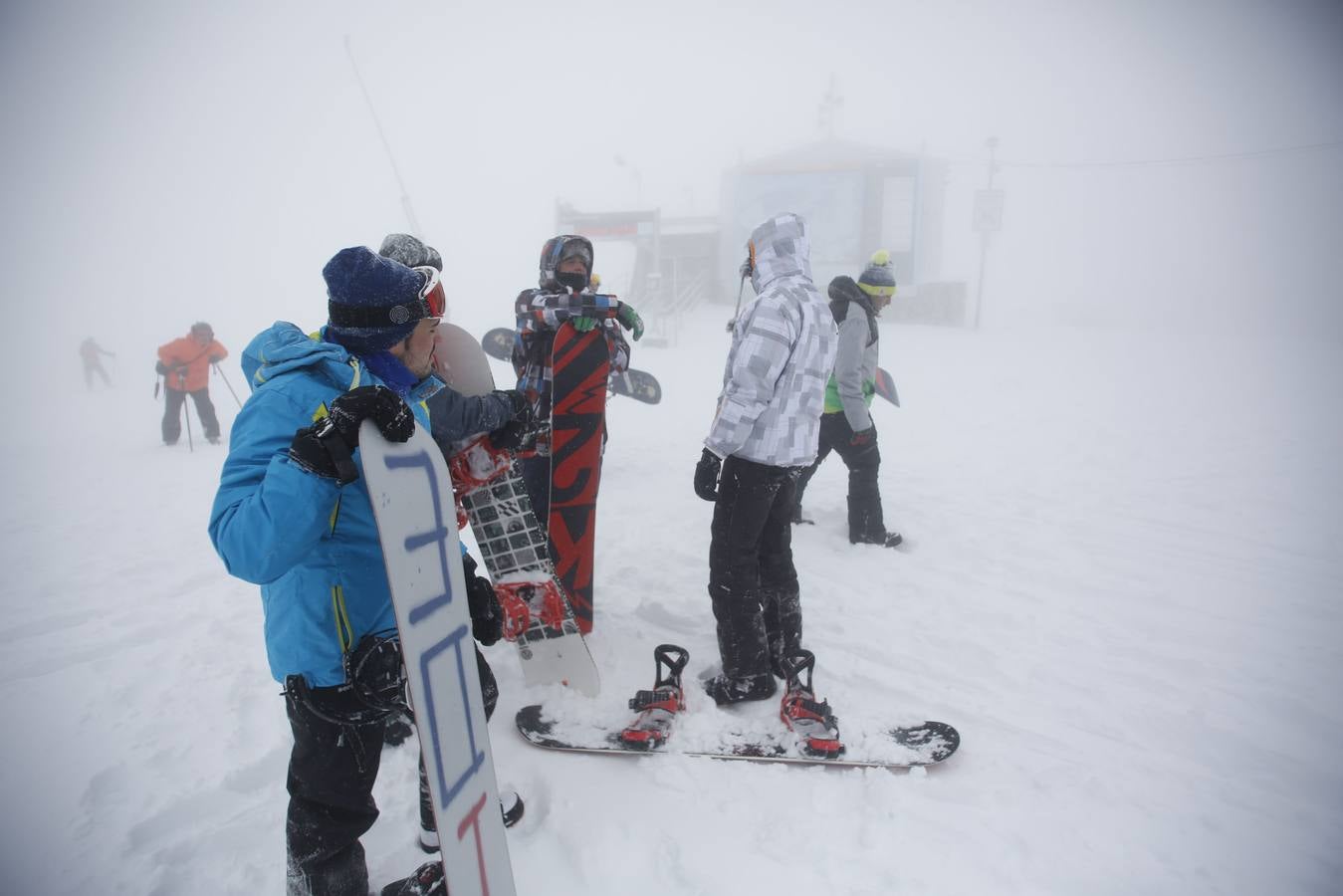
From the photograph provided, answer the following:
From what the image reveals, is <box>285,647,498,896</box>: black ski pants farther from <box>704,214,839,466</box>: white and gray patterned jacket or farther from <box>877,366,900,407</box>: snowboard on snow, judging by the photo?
<box>877,366,900,407</box>: snowboard on snow

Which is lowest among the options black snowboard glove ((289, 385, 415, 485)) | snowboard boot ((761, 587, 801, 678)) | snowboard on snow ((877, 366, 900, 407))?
snowboard boot ((761, 587, 801, 678))

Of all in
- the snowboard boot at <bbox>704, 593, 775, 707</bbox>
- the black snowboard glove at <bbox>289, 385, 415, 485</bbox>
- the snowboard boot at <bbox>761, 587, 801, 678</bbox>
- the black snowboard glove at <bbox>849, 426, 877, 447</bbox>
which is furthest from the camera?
the black snowboard glove at <bbox>849, 426, 877, 447</bbox>

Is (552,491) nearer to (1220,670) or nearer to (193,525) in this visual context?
(1220,670)

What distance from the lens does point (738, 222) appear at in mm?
21984

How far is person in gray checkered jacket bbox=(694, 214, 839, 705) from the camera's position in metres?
2.38

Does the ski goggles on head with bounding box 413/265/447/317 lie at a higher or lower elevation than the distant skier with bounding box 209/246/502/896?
higher

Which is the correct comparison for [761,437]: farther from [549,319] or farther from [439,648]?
[439,648]

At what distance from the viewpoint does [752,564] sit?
258 cm

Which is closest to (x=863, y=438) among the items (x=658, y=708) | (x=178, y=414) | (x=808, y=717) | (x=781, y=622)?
(x=781, y=622)

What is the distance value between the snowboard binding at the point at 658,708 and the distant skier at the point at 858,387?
2088 mm

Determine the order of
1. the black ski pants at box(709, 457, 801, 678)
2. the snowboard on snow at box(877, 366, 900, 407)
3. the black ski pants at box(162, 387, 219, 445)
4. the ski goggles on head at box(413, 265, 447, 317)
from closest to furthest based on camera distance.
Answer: the ski goggles on head at box(413, 265, 447, 317)
the black ski pants at box(709, 457, 801, 678)
the snowboard on snow at box(877, 366, 900, 407)
the black ski pants at box(162, 387, 219, 445)

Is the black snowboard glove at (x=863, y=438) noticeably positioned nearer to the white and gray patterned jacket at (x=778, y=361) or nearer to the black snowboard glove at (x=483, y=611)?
the white and gray patterned jacket at (x=778, y=361)

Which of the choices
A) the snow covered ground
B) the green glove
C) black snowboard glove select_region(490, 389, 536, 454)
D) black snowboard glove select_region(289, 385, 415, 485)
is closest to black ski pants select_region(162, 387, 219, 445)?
the snow covered ground

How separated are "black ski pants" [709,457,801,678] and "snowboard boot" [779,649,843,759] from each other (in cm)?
17
